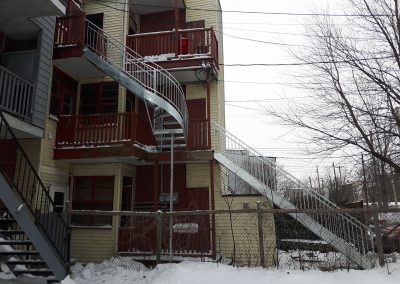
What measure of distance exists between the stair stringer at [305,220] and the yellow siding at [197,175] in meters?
1.11

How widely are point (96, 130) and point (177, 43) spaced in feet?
13.8

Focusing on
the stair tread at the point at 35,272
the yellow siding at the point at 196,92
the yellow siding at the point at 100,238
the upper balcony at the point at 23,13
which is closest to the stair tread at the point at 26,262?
the stair tread at the point at 35,272

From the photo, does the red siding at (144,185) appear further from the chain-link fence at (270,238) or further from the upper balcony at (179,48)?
the upper balcony at (179,48)

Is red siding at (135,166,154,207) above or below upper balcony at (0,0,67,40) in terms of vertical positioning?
below

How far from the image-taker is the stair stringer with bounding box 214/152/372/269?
7.81 metres

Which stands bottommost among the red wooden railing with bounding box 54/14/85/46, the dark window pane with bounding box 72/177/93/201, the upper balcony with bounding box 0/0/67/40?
the dark window pane with bounding box 72/177/93/201

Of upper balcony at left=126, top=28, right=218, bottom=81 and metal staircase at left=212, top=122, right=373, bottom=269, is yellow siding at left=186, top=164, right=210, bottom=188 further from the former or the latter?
upper balcony at left=126, top=28, right=218, bottom=81

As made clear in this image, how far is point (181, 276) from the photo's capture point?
278 inches

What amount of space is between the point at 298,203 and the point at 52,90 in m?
8.69

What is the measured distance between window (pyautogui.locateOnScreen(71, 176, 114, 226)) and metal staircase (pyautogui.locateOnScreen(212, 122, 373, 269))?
13.4 ft

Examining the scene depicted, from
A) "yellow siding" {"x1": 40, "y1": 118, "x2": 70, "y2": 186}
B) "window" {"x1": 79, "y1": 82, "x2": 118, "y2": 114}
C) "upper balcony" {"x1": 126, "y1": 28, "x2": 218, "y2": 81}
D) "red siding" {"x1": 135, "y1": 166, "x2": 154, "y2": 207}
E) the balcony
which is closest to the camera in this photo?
"yellow siding" {"x1": 40, "y1": 118, "x2": 70, "y2": 186}

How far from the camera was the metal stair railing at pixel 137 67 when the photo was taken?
11.3 meters

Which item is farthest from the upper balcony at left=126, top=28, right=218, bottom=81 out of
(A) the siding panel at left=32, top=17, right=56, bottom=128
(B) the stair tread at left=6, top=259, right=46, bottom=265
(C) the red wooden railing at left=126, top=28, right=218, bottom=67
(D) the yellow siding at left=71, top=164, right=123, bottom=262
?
(B) the stair tread at left=6, top=259, right=46, bottom=265

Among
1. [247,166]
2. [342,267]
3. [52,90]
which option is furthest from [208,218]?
[52,90]
